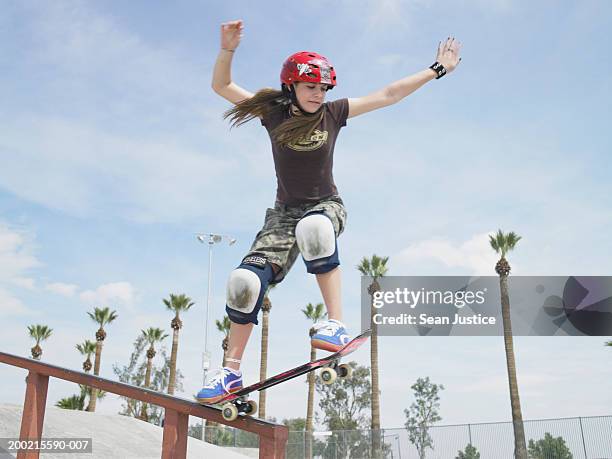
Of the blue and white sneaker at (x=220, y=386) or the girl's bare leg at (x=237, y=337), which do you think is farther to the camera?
the girl's bare leg at (x=237, y=337)

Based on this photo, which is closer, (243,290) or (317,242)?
(317,242)

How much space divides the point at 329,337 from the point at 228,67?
2040 millimetres

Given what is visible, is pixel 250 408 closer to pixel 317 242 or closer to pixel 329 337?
pixel 329 337

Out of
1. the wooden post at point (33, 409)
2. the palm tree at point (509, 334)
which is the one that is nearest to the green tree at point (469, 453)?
the palm tree at point (509, 334)

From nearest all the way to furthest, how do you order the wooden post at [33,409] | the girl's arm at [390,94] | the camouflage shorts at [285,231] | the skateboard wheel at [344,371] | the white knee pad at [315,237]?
the skateboard wheel at [344,371]
the white knee pad at [315,237]
the camouflage shorts at [285,231]
the girl's arm at [390,94]
the wooden post at [33,409]

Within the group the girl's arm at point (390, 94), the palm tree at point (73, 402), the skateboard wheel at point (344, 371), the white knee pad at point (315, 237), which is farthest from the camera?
the palm tree at point (73, 402)

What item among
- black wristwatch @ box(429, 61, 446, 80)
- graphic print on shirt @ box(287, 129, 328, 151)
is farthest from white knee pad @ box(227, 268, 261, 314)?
black wristwatch @ box(429, 61, 446, 80)

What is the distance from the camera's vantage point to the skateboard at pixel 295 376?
360 centimetres

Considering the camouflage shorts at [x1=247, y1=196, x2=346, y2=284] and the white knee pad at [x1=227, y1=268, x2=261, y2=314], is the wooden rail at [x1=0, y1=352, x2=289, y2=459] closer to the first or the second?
the white knee pad at [x1=227, y1=268, x2=261, y2=314]

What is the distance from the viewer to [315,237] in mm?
3752

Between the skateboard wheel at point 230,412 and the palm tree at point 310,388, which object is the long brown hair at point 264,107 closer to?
the skateboard wheel at point 230,412

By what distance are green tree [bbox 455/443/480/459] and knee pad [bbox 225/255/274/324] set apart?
19781 millimetres

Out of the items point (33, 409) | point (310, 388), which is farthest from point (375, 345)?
point (33, 409)

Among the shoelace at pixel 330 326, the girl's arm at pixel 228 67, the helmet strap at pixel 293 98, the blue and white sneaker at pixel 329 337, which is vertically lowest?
the blue and white sneaker at pixel 329 337
